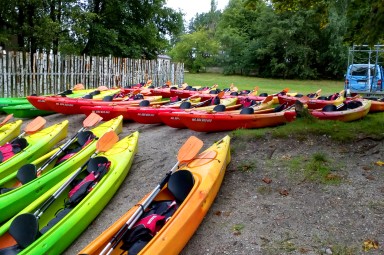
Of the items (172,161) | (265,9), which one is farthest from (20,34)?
(265,9)

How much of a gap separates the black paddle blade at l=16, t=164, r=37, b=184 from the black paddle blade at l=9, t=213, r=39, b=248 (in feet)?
4.26

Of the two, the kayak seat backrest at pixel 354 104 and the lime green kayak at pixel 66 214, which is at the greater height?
the kayak seat backrest at pixel 354 104

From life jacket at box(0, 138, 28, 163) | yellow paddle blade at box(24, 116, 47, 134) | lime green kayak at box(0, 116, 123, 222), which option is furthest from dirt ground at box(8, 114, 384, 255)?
yellow paddle blade at box(24, 116, 47, 134)

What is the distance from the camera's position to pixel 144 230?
10.7 ft

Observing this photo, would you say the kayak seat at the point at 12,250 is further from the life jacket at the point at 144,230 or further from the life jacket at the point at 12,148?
the life jacket at the point at 12,148

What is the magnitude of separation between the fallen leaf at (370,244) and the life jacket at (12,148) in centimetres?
525

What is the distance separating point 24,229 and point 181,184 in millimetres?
1674

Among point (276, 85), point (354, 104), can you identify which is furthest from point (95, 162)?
point (276, 85)

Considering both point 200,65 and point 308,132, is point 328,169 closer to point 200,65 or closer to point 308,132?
point 308,132

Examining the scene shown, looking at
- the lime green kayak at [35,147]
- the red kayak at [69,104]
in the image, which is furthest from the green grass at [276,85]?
the lime green kayak at [35,147]

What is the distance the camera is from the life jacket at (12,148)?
5.72 metres

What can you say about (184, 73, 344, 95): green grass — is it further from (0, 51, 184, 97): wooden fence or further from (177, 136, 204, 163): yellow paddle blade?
(177, 136, 204, 163): yellow paddle blade

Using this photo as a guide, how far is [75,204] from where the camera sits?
13.5ft

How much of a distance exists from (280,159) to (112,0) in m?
15.8
